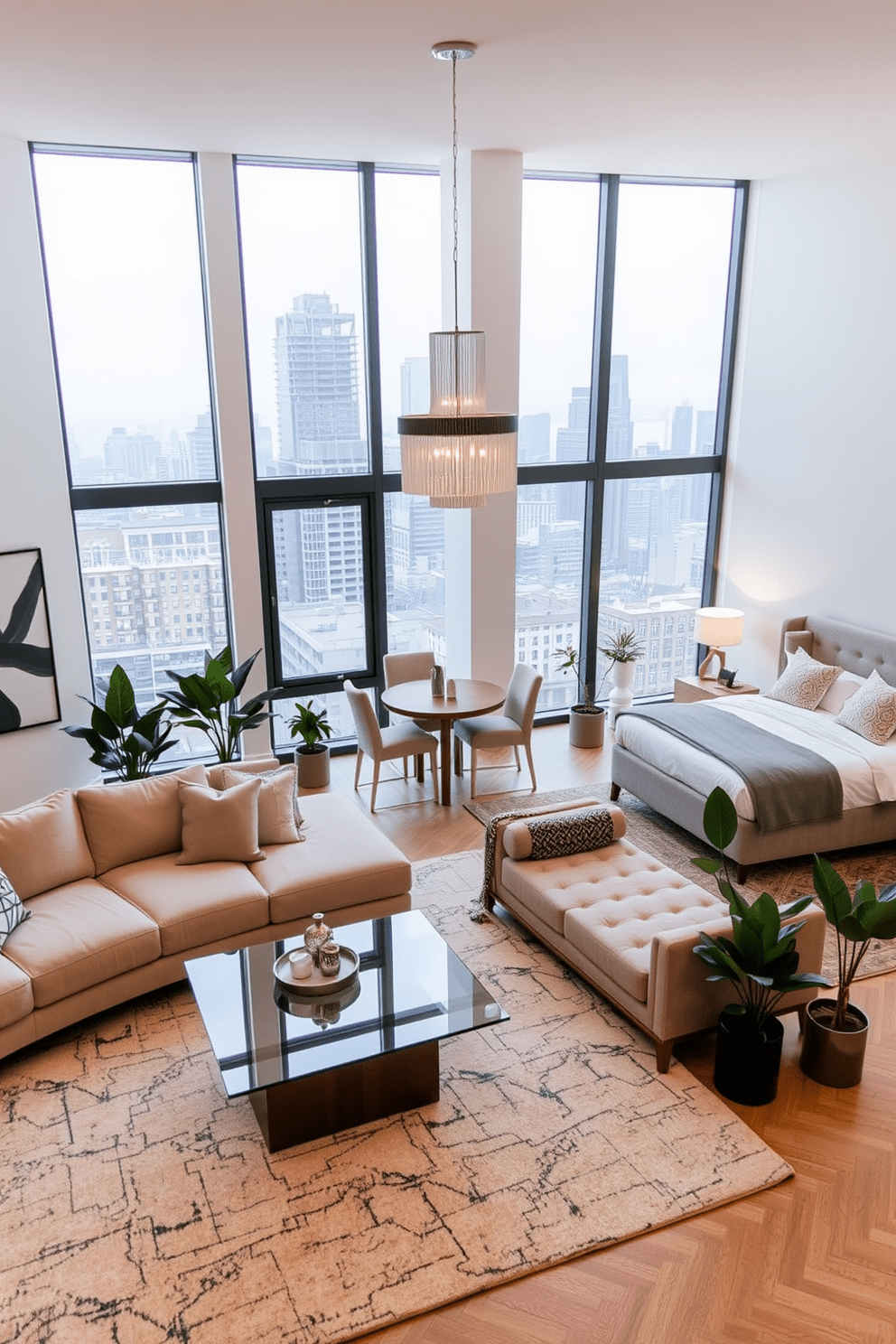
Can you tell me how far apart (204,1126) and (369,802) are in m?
3.13

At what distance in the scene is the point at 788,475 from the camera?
25.0ft

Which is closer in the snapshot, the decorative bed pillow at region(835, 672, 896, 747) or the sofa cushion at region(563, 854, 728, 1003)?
the sofa cushion at region(563, 854, 728, 1003)

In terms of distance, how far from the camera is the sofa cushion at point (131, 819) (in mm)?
4934

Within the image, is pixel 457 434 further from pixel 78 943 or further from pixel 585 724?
pixel 585 724

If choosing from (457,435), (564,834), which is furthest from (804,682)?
(457,435)

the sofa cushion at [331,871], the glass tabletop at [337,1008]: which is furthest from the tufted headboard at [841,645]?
the glass tabletop at [337,1008]

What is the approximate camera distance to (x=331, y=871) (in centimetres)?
491

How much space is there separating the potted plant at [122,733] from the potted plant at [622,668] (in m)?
3.70

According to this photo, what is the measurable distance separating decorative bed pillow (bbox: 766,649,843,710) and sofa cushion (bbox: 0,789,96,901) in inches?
184

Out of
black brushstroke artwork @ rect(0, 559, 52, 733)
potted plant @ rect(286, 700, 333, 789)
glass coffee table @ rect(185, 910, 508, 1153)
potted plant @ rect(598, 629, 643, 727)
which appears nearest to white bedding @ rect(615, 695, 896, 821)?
potted plant @ rect(598, 629, 643, 727)

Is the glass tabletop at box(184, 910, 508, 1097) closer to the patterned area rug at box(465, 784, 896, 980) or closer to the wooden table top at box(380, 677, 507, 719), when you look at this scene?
the patterned area rug at box(465, 784, 896, 980)

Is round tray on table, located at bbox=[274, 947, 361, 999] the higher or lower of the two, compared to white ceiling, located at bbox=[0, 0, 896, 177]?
lower

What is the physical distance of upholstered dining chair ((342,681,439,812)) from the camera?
661 centimetres

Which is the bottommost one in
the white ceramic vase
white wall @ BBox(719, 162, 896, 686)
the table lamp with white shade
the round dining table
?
the white ceramic vase
